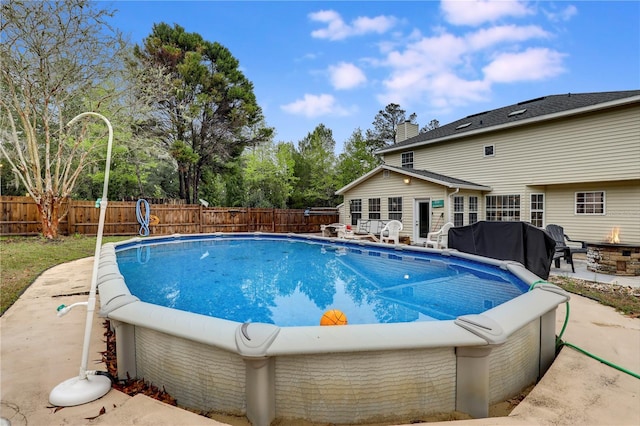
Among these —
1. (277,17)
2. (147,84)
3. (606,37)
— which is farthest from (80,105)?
(606,37)

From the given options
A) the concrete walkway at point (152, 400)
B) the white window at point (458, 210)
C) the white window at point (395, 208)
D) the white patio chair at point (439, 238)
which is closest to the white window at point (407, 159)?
the white window at point (395, 208)

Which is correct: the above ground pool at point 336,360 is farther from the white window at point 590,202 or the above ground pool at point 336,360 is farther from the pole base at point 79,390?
the white window at point 590,202

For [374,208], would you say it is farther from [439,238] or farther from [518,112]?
[518,112]

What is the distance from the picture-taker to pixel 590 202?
1082 cm

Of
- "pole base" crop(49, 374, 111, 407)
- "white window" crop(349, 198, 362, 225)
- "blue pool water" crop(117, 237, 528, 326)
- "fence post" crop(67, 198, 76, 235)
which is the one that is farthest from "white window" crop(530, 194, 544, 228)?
"fence post" crop(67, 198, 76, 235)

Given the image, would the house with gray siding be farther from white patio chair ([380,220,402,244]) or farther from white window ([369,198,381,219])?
white patio chair ([380,220,402,244])

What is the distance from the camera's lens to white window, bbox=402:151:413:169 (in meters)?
16.3

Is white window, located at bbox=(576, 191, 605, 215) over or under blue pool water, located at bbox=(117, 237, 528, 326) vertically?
over

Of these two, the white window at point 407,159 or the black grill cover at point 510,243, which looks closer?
the black grill cover at point 510,243

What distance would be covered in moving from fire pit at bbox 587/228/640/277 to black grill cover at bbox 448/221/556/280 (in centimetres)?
271

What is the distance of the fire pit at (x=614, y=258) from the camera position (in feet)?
23.6

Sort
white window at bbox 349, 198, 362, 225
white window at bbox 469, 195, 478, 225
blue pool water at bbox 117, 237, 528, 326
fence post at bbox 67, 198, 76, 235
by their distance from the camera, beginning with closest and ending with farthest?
blue pool water at bbox 117, 237, 528, 326 < white window at bbox 469, 195, 478, 225 < fence post at bbox 67, 198, 76, 235 < white window at bbox 349, 198, 362, 225

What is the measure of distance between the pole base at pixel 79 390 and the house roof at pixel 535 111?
43.8 feet

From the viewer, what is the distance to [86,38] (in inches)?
434
